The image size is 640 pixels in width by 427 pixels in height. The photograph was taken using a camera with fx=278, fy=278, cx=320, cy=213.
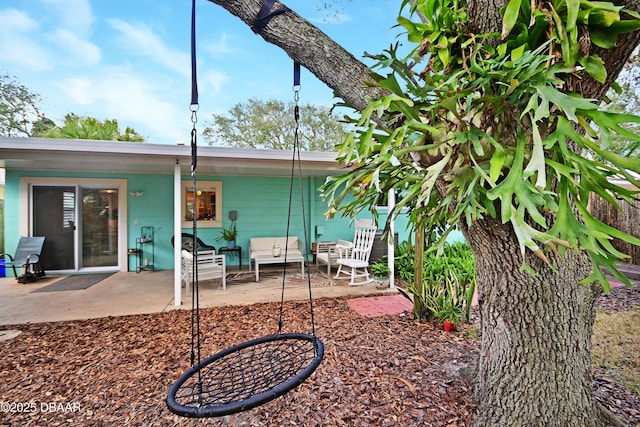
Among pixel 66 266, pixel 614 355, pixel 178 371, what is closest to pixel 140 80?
pixel 66 266

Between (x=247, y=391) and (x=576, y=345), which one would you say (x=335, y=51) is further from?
(x=576, y=345)

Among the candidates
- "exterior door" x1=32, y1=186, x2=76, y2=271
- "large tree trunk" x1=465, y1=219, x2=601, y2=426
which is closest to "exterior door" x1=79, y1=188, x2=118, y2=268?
"exterior door" x1=32, y1=186, x2=76, y2=271

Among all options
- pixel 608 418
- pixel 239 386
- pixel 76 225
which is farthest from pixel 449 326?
pixel 76 225

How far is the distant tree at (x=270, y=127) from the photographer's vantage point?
14.3 m

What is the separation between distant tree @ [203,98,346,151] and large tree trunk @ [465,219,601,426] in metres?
13.1

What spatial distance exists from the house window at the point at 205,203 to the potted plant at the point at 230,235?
25 centimetres

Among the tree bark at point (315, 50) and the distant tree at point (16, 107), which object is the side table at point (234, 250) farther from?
the distant tree at point (16, 107)

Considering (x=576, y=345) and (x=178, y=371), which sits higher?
(x=576, y=345)

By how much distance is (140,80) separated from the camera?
1087cm

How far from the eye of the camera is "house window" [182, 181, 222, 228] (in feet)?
22.3

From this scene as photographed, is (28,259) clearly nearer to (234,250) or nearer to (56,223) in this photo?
(56,223)

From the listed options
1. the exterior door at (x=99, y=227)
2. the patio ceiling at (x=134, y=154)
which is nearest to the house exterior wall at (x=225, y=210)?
the exterior door at (x=99, y=227)

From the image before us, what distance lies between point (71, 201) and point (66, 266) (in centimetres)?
146

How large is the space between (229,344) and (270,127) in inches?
505
